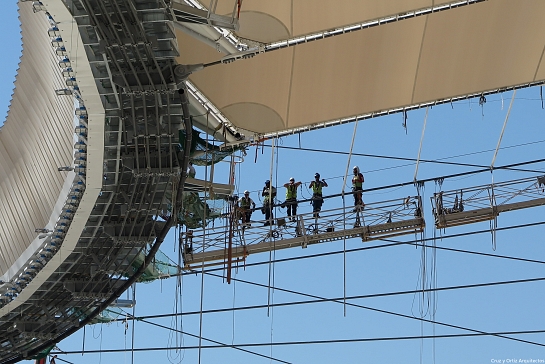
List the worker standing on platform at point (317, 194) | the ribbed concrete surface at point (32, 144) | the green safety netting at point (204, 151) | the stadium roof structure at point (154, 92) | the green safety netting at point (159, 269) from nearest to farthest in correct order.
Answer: the stadium roof structure at point (154, 92) < the ribbed concrete surface at point (32, 144) < the green safety netting at point (204, 151) < the worker standing on platform at point (317, 194) < the green safety netting at point (159, 269)

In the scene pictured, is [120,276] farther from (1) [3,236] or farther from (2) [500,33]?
(2) [500,33]

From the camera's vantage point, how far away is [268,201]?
2305 cm

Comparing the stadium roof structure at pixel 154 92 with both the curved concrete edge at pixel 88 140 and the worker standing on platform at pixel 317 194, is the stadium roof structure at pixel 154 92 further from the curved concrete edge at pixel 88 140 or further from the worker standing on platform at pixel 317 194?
the worker standing on platform at pixel 317 194

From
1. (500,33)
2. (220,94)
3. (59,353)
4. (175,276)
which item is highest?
(500,33)

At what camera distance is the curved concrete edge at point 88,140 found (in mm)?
14250

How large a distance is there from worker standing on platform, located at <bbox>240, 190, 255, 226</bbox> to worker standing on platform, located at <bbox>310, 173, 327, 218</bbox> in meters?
1.60

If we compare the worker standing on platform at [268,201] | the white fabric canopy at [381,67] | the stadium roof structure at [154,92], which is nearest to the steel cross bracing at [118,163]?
the stadium roof structure at [154,92]

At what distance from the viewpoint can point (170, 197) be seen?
63.4 ft

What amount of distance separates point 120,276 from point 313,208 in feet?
16.4

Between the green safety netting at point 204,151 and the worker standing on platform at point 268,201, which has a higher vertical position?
the green safety netting at point 204,151

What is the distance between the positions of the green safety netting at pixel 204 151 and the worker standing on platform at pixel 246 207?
1246 millimetres

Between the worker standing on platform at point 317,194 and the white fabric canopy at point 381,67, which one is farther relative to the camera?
the worker standing on platform at point 317,194

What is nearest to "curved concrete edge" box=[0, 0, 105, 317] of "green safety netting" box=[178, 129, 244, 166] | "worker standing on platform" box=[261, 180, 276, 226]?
"green safety netting" box=[178, 129, 244, 166]

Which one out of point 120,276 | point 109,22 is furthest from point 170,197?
point 109,22
